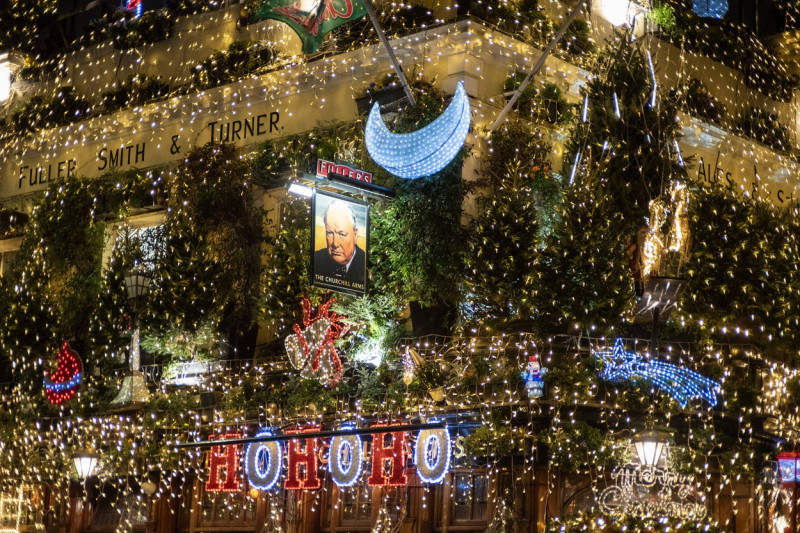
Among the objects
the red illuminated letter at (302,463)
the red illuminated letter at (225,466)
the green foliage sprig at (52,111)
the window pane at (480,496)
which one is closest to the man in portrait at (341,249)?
the red illuminated letter at (302,463)

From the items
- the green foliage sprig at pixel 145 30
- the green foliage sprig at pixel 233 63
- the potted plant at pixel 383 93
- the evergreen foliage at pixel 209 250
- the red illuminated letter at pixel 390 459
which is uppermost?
the green foliage sprig at pixel 145 30

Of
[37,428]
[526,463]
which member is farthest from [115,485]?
[526,463]

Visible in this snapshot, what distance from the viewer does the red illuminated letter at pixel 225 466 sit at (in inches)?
892

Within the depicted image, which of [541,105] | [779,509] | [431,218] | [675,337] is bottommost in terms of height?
[779,509]

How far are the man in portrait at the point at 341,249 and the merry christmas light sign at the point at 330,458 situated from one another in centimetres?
223

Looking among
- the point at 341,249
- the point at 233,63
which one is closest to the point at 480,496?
the point at 341,249

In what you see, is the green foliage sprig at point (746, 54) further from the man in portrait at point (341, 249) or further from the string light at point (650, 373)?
the man in portrait at point (341, 249)

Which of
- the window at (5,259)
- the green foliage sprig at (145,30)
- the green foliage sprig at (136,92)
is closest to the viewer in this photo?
the green foliage sprig at (136,92)

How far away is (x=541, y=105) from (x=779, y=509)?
6907 mm

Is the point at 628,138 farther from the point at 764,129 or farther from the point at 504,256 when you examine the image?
the point at 764,129

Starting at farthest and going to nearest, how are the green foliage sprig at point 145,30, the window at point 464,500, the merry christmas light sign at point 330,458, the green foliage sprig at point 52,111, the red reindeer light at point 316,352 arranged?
the green foliage sprig at point 52,111 < the green foliage sprig at point 145,30 < the red reindeer light at point 316,352 < the window at point 464,500 < the merry christmas light sign at point 330,458

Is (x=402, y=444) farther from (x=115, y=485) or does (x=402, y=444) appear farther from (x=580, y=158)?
(x=115, y=485)

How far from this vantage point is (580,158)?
21016 mm

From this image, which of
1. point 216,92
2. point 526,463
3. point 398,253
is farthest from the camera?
point 216,92
